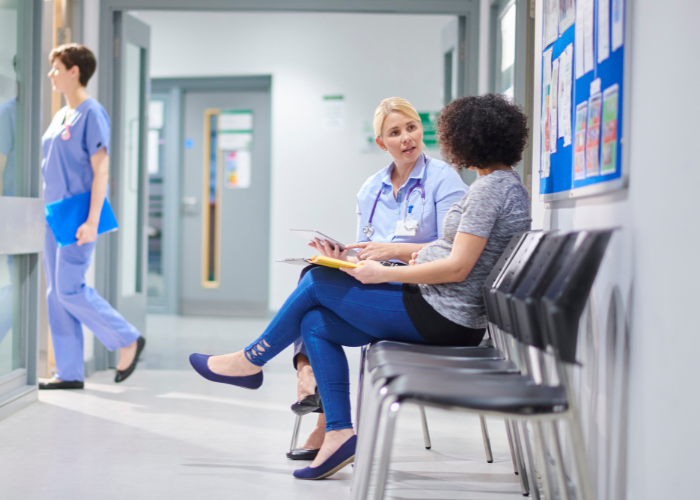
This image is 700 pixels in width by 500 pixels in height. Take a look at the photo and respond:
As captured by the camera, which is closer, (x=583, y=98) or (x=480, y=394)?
(x=480, y=394)

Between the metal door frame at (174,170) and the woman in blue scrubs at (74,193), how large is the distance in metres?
3.00

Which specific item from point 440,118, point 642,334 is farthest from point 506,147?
point 642,334

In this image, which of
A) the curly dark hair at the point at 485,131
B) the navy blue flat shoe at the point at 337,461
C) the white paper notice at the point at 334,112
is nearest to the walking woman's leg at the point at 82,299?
the navy blue flat shoe at the point at 337,461

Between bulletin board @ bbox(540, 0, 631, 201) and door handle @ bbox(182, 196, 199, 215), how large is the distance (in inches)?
175

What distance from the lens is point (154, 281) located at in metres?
6.05

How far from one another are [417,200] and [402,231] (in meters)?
0.12

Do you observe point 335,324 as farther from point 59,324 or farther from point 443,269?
point 59,324

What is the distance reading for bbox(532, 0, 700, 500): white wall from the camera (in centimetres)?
118

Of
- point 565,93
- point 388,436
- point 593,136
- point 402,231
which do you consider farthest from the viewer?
point 402,231

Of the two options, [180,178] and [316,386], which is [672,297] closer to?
[316,386]

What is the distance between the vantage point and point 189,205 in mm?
6066

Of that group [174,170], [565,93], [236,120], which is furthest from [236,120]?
[565,93]

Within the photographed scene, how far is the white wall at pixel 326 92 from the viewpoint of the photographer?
542cm

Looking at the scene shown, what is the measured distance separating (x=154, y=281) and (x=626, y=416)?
5219 mm
